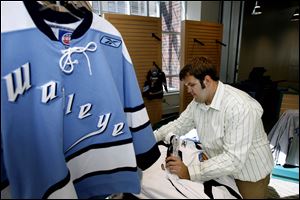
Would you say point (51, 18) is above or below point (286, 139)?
above

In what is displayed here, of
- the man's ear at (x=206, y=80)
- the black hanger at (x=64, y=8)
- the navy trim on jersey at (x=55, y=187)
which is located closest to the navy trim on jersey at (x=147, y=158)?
the navy trim on jersey at (x=55, y=187)

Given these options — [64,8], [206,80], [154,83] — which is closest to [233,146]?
[206,80]

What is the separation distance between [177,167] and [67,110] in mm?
498

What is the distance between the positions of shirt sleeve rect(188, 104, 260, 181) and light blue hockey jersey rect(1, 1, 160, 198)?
0.23 metres

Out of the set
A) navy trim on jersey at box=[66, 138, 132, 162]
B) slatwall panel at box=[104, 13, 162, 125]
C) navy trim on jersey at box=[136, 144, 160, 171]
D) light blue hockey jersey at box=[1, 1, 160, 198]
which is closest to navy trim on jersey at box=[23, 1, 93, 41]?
light blue hockey jersey at box=[1, 1, 160, 198]

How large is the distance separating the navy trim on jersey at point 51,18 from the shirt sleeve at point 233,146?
0.61 m

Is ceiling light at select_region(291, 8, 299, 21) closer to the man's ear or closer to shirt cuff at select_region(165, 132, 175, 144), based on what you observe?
the man's ear

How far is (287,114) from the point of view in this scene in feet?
1.85

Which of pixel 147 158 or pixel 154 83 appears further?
pixel 154 83

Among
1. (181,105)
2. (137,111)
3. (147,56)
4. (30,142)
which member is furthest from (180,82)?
(147,56)

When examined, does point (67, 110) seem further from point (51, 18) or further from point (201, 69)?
point (201, 69)

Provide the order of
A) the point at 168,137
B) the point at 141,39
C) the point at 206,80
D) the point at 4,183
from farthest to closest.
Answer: the point at 141,39 → the point at 168,137 → the point at 206,80 → the point at 4,183

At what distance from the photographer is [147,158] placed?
2.34 ft

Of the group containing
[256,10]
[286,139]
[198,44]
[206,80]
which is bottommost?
[286,139]
